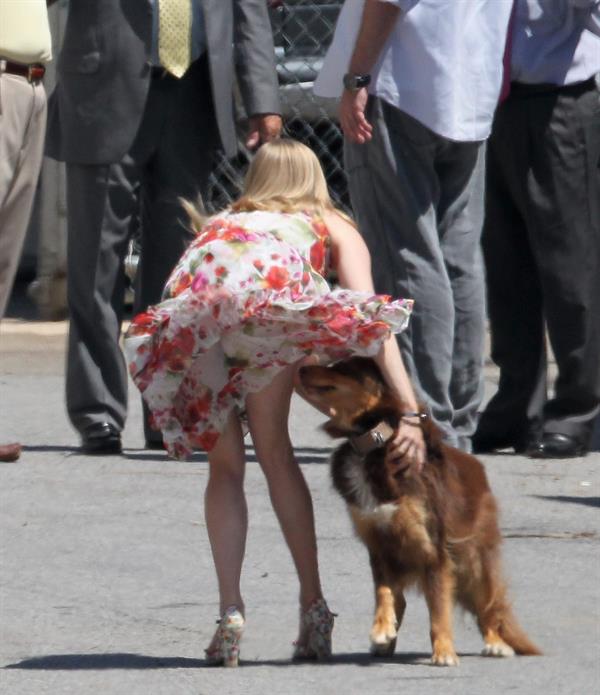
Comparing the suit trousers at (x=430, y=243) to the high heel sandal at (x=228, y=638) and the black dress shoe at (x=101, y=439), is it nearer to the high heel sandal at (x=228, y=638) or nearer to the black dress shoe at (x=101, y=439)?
the black dress shoe at (x=101, y=439)

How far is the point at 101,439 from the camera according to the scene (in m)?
6.91

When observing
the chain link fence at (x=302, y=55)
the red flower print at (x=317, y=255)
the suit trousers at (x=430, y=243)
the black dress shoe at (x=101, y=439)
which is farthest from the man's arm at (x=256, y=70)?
the chain link fence at (x=302, y=55)

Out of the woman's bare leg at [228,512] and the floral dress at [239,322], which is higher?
the floral dress at [239,322]

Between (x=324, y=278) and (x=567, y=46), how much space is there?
2.32 m

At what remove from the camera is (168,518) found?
602 cm

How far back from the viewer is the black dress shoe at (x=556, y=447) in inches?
271

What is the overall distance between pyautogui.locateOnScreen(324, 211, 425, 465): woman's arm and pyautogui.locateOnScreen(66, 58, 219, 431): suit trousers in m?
→ 2.14

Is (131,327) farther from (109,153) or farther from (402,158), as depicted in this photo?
(109,153)

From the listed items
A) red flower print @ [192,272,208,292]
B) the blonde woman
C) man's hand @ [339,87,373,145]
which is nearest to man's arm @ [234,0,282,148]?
man's hand @ [339,87,373,145]

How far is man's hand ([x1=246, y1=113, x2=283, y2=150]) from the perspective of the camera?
21.9 feet

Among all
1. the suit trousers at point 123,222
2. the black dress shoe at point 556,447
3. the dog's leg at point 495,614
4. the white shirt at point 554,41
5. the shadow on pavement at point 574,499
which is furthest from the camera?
the black dress shoe at point 556,447

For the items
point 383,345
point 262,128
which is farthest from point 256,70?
point 383,345

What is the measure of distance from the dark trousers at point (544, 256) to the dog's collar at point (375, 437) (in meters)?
2.47

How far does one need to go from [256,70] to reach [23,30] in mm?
797
